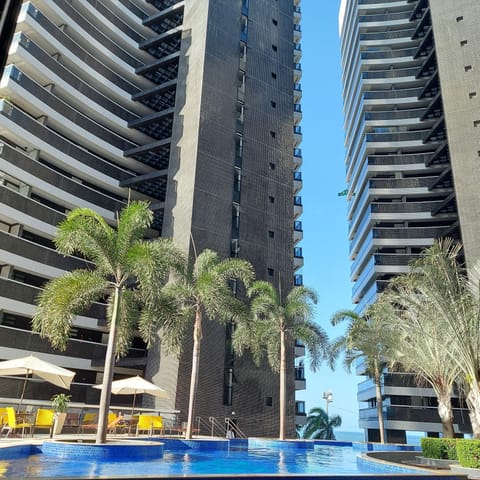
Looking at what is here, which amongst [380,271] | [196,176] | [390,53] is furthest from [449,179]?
[196,176]

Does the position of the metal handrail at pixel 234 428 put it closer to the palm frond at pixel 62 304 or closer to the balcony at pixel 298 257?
the palm frond at pixel 62 304

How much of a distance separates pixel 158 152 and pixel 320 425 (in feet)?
126

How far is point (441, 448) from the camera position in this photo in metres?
15.6

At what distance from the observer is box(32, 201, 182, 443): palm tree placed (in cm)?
1584

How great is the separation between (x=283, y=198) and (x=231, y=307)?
17.1 m

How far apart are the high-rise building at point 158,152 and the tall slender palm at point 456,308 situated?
629 inches

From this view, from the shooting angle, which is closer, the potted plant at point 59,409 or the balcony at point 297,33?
the potted plant at point 59,409

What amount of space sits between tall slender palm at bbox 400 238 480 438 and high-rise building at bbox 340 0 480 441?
79.6ft

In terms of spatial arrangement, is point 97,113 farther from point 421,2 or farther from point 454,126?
point 421,2

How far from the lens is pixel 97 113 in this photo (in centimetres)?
3734

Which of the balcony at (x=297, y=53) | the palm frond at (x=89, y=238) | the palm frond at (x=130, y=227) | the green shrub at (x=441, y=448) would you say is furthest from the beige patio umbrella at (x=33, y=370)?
the balcony at (x=297, y=53)

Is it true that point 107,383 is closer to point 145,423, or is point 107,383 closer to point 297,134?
point 145,423

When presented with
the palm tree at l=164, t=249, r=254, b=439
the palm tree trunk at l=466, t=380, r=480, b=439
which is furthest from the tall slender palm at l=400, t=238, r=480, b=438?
the palm tree at l=164, t=249, r=254, b=439

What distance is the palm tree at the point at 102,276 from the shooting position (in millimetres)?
15844
